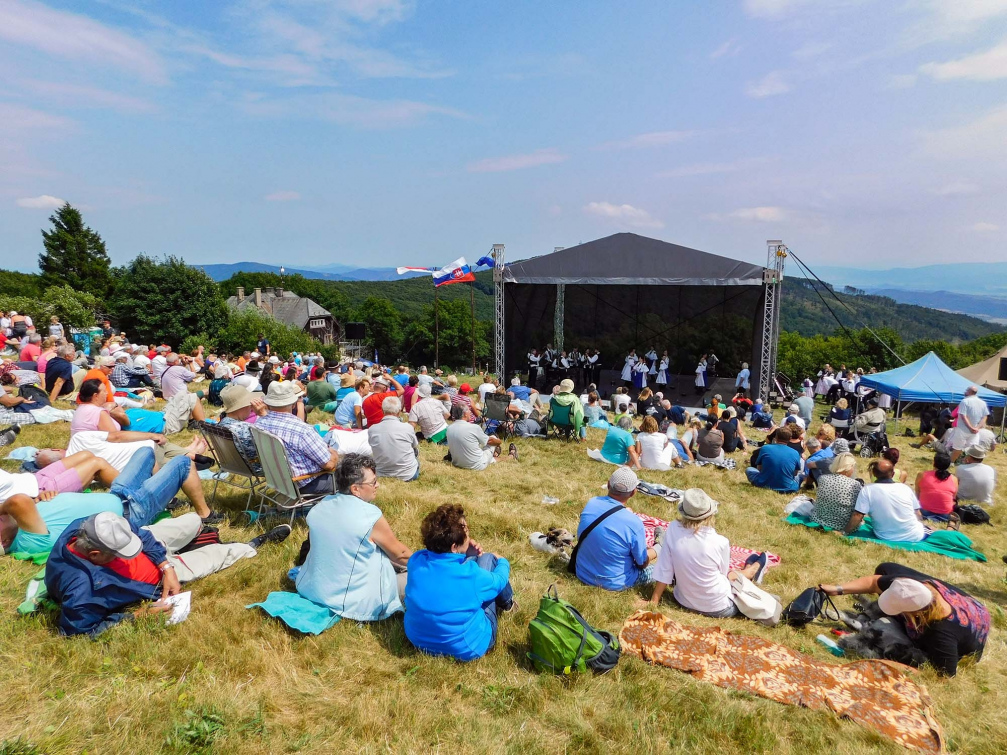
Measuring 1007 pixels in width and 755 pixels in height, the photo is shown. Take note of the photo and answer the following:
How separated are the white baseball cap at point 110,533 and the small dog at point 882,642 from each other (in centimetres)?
397

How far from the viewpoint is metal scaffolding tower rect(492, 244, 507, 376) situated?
15547 millimetres

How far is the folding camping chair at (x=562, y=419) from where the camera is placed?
8906mm

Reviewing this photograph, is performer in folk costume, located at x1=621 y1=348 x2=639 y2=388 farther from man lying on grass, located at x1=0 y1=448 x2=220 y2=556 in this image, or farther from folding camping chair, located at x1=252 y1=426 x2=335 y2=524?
man lying on grass, located at x1=0 y1=448 x2=220 y2=556

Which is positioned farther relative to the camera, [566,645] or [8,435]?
[8,435]

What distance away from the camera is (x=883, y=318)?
135 m

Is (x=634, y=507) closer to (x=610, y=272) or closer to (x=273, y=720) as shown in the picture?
(x=273, y=720)

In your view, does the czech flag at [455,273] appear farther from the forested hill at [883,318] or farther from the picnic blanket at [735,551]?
the forested hill at [883,318]

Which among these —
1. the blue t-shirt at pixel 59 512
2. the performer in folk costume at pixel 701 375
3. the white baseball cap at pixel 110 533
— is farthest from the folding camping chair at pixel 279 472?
the performer in folk costume at pixel 701 375

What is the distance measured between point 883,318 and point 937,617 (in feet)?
520

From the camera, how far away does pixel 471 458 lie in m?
6.82

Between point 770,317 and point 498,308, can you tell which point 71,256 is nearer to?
point 498,308

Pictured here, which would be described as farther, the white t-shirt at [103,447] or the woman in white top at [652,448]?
the woman in white top at [652,448]

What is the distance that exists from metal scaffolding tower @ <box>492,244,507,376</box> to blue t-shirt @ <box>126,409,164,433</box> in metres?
10.2

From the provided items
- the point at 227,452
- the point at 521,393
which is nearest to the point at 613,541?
the point at 227,452
